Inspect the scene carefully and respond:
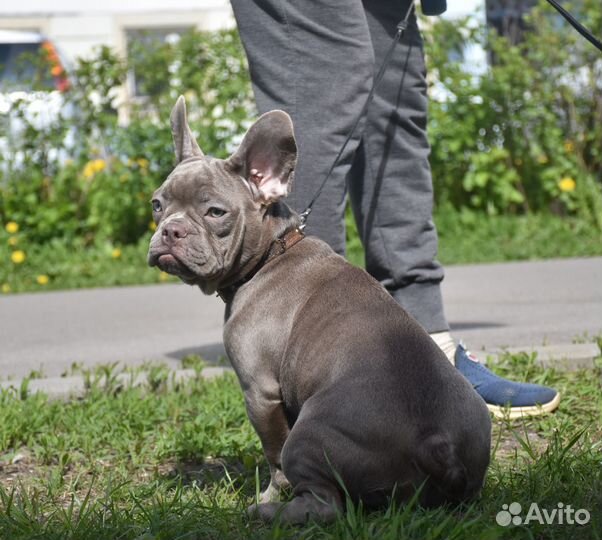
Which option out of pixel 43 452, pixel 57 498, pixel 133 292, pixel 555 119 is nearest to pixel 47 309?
pixel 133 292

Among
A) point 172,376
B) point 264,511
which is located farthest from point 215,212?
point 172,376

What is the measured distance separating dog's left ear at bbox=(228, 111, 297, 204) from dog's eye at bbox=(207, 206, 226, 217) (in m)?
0.12

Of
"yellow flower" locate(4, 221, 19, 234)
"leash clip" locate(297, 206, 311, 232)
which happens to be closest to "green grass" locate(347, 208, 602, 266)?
"yellow flower" locate(4, 221, 19, 234)

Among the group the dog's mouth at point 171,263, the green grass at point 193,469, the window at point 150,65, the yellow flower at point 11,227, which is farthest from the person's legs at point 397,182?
the window at point 150,65

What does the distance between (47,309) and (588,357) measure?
166 inches

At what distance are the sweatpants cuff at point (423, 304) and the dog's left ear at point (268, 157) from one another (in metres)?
1.01

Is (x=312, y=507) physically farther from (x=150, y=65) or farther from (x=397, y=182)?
(x=150, y=65)

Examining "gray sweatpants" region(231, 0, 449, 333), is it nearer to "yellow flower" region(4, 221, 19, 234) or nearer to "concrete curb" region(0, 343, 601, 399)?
"concrete curb" region(0, 343, 601, 399)

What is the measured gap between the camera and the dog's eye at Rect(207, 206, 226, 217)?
9.59 ft

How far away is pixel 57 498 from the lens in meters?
3.08

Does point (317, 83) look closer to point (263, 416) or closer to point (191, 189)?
point (191, 189)

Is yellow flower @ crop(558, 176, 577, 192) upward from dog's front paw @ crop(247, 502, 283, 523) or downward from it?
downward

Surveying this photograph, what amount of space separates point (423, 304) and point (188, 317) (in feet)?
10.3
